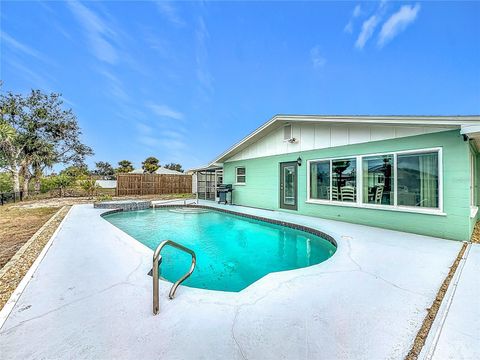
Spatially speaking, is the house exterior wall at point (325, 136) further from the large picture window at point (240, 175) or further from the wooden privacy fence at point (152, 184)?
the wooden privacy fence at point (152, 184)

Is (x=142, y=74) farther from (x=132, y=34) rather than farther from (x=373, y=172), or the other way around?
(x=373, y=172)

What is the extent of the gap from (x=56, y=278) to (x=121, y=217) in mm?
7567

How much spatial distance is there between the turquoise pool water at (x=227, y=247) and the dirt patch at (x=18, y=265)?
207 cm

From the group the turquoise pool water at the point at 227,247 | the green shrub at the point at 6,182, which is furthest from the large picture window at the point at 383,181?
the green shrub at the point at 6,182

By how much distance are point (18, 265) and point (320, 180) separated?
27.3 ft

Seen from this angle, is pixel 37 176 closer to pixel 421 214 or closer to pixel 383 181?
pixel 383 181

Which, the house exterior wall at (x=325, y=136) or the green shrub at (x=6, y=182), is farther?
the green shrub at (x=6, y=182)

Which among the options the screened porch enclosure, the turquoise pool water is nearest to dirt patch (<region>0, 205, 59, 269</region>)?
the turquoise pool water

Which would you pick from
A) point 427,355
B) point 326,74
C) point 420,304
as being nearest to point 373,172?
point 420,304

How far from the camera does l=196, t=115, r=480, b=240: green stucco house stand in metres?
5.42

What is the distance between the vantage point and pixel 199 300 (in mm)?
2701

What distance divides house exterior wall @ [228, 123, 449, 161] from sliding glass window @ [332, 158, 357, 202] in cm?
66

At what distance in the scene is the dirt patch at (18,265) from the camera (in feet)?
9.87

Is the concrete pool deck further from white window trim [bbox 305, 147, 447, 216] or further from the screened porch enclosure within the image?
the screened porch enclosure
